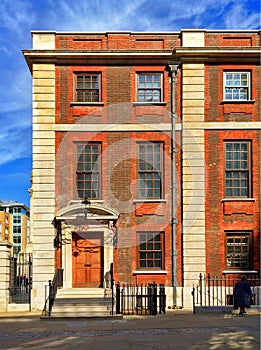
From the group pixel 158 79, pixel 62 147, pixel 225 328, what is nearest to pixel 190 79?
pixel 158 79

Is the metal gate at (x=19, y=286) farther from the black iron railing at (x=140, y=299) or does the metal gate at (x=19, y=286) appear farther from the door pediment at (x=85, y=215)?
the black iron railing at (x=140, y=299)

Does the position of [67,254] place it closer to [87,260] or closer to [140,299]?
[87,260]

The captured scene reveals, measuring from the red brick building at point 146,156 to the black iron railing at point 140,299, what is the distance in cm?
62

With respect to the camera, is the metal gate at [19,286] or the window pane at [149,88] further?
the window pane at [149,88]

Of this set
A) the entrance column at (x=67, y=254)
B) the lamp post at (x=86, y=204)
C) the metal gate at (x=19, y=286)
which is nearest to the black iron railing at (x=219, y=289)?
the entrance column at (x=67, y=254)

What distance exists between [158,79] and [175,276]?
8055mm

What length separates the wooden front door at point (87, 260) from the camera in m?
20.9

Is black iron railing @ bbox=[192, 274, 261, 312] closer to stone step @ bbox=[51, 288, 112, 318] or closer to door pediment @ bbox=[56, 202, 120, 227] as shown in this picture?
stone step @ bbox=[51, 288, 112, 318]

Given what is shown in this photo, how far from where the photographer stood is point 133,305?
2008cm

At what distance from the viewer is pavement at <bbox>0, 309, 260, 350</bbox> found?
1199cm

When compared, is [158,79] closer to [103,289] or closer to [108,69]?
[108,69]

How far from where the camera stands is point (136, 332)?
46.0 feet

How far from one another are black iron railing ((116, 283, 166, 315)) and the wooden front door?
→ 1163 mm

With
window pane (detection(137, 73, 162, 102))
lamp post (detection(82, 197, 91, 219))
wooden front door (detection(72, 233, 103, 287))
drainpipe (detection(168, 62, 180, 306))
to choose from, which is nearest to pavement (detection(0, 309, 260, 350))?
drainpipe (detection(168, 62, 180, 306))
